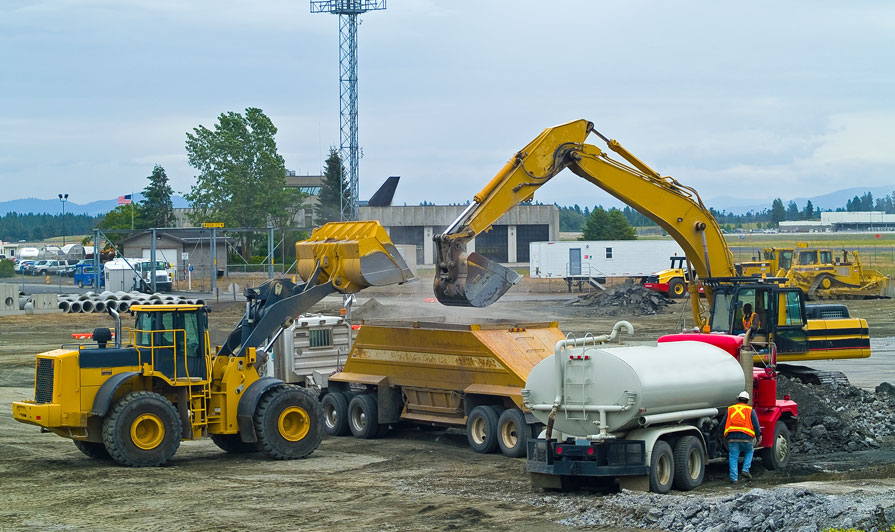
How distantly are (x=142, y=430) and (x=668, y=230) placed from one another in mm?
11690

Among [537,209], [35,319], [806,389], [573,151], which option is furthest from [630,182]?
[537,209]

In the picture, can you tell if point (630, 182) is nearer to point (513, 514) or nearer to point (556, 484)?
point (556, 484)

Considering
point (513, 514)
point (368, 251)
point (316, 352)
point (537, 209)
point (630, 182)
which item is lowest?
point (513, 514)

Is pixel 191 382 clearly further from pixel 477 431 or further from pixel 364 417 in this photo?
pixel 477 431

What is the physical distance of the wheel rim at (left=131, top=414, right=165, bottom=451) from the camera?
17.1 m

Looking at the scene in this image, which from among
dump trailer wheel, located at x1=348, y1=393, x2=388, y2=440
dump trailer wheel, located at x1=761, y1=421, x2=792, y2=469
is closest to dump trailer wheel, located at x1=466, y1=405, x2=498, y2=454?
dump trailer wheel, located at x1=348, y1=393, x2=388, y2=440

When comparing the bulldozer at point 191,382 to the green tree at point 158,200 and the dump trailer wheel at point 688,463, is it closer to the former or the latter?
the dump trailer wheel at point 688,463

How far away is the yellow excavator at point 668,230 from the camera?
19.7m

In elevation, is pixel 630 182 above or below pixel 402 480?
above

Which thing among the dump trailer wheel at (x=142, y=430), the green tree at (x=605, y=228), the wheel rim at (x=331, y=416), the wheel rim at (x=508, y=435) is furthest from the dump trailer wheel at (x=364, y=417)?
the green tree at (x=605, y=228)

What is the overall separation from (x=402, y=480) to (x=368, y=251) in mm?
4667

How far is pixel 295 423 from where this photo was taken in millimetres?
18625

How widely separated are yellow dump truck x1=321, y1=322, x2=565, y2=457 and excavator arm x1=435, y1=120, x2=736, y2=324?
2.86 ft

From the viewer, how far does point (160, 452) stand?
17.2 meters
